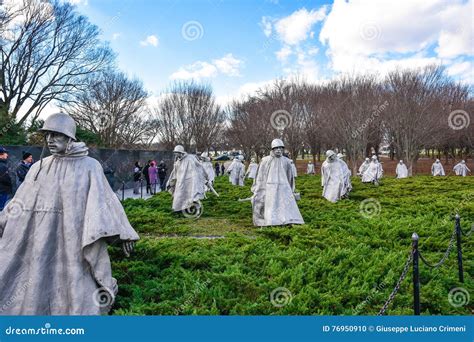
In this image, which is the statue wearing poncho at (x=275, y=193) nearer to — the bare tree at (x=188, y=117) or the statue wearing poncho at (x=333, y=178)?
the statue wearing poncho at (x=333, y=178)

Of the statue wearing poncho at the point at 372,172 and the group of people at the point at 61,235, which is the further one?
the statue wearing poncho at the point at 372,172

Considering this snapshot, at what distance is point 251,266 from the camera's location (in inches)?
234

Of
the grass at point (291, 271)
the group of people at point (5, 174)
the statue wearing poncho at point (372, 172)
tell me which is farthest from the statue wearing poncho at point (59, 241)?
the statue wearing poncho at point (372, 172)

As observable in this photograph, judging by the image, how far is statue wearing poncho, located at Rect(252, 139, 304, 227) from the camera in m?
9.46

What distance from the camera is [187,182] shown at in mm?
12305

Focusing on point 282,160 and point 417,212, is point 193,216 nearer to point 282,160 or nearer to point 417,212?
point 282,160

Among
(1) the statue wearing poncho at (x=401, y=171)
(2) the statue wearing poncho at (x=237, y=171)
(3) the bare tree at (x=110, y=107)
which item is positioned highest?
(3) the bare tree at (x=110, y=107)

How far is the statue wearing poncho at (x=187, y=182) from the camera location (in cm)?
1219

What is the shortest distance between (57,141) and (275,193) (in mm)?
6107

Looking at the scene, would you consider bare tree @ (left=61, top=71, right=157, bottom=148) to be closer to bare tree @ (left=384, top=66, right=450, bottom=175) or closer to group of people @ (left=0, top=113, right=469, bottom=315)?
bare tree @ (left=384, top=66, right=450, bottom=175)

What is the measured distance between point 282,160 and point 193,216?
11.7 feet

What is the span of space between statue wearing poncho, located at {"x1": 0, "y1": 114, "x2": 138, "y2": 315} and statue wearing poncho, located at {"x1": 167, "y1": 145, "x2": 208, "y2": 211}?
7953mm

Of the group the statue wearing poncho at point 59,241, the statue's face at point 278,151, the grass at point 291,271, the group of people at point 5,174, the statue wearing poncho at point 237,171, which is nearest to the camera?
the statue wearing poncho at point 59,241

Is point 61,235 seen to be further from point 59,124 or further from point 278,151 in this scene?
point 278,151
